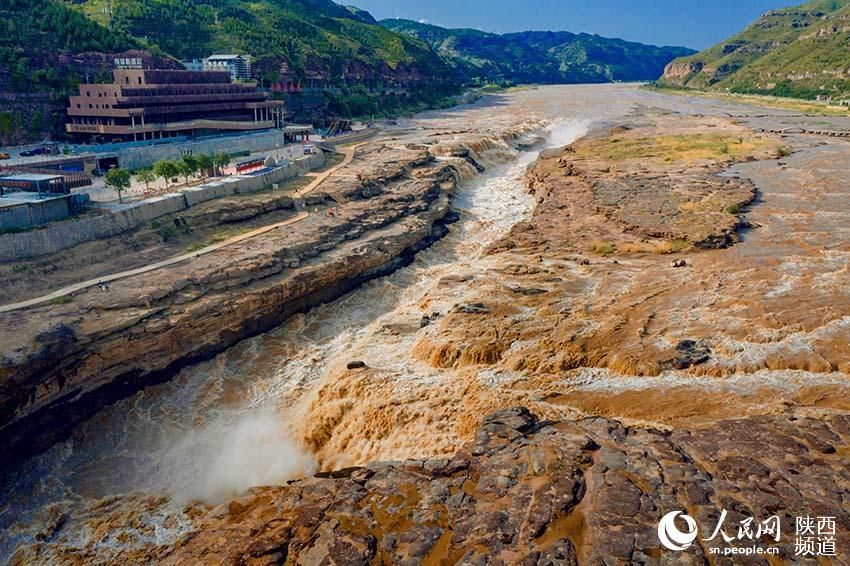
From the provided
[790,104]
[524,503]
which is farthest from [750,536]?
[790,104]

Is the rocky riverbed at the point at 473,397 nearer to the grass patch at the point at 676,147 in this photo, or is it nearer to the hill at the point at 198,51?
the grass patch at the point at 676,147

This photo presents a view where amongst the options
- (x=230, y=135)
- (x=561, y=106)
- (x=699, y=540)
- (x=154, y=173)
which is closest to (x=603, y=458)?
(x=699, y=540)

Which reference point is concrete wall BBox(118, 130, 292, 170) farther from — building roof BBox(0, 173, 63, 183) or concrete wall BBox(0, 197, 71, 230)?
concrete wall BBox(0, 197, 71, 230)

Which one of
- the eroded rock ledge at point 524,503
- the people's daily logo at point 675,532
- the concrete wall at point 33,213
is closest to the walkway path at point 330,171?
the concrete wall at point 33,213

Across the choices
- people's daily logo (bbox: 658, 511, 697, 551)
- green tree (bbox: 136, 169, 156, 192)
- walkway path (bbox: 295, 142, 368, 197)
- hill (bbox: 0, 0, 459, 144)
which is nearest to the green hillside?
hill (bbox: 0, 0, 459, 144)

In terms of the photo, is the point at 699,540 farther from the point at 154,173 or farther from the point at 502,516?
the point at 154,173

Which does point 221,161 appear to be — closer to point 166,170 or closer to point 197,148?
point 166,170
